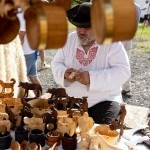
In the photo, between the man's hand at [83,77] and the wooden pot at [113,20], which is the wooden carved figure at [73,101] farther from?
the wooden pot at [113,20]

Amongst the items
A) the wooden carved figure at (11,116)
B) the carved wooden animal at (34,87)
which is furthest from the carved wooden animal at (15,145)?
the carved wooden animal at (34,87)

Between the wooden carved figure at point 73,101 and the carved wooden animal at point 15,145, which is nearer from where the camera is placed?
the carved wooden animal at point 15,145

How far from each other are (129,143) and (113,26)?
114cm

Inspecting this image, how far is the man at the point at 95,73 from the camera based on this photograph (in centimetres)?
229

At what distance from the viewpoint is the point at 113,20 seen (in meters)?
0.65

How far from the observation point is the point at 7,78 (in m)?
2.96

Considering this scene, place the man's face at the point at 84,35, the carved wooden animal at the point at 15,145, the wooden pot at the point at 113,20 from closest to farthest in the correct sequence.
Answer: the wooden pot at the point at 113,20 < the carved wooden animal at the point at 15,145 < the man's face at the point at 84,35

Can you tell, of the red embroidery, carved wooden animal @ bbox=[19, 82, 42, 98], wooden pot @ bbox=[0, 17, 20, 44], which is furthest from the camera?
the red embroidery

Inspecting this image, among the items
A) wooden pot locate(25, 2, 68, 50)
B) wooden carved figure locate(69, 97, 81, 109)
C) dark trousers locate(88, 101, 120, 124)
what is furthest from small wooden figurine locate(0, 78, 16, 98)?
wooden pot locate(25, 2, 68, 50)

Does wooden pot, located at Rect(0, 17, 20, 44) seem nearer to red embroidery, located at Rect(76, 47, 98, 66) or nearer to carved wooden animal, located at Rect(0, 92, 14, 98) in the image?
carved wooden animal, located at Rect(0, 92, 14, 98)

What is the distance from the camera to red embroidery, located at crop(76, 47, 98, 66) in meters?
2.37

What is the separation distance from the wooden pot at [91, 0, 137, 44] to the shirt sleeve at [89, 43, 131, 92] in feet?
5.20

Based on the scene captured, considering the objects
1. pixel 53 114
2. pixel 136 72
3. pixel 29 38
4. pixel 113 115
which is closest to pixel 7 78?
pixel 113 115

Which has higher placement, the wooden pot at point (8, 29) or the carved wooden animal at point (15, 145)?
the wooden pot at point (8, 29)
